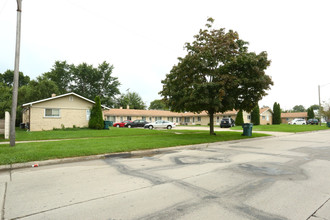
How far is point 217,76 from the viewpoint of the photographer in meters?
15.2

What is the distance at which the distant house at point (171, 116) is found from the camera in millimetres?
44156

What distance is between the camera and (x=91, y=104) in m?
25.3

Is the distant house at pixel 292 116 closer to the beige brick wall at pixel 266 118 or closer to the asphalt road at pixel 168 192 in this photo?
the beige brick wall at pixel 266 118

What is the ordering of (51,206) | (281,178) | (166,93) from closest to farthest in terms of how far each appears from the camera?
(51,206)
(281,178)
(166,93)

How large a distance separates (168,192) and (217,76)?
12402mm

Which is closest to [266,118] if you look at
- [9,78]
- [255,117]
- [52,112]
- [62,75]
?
[255,117]

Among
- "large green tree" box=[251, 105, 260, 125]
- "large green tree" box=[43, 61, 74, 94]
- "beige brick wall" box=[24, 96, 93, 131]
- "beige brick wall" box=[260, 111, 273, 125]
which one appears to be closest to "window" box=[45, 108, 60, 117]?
"beige brick wall" box=[24, 96, 93, 131]

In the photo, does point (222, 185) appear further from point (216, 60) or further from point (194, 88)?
point (216, 60)

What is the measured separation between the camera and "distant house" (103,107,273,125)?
44156 millimetres

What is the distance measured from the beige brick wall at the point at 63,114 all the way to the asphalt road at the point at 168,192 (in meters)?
17.6

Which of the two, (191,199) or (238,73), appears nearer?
(191,199)

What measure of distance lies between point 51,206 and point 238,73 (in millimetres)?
14376

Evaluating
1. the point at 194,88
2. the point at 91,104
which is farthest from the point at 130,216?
the point at 91,104

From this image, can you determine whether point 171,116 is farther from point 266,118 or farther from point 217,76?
point 217,76
